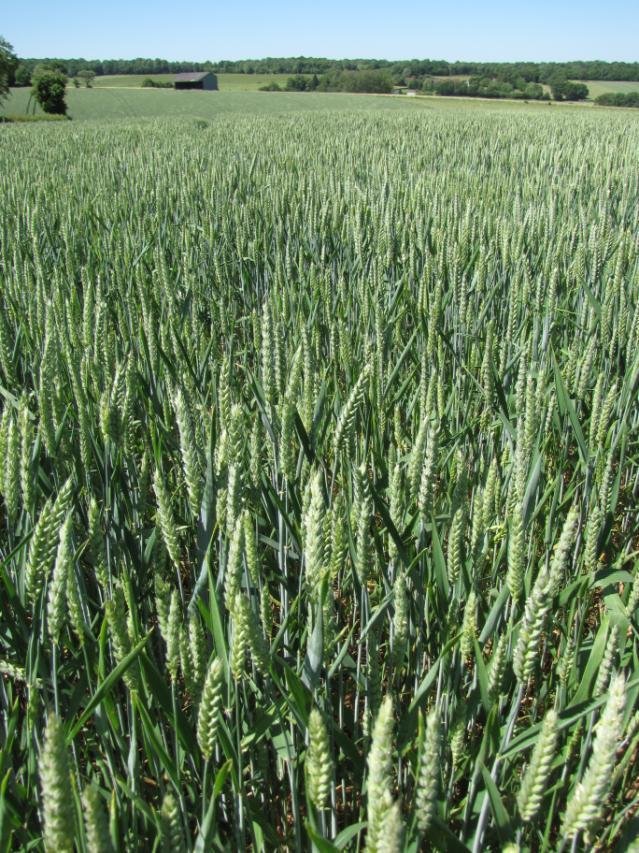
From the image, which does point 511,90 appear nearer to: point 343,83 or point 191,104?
point 343,83

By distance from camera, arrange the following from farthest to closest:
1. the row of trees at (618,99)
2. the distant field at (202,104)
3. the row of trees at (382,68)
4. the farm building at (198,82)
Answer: the row of trees at (382,68)
the farm building at (198,82)
the row of trees at (618,99)
the distant field at (202,104)

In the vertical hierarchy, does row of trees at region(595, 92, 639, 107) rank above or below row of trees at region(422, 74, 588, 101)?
below

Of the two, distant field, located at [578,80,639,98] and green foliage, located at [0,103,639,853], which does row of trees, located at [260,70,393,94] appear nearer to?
distant field, located at [578,80,639,98]

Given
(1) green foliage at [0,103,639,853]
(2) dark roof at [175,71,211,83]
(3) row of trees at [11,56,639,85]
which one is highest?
(3) row of trees at [11,56,639,85]

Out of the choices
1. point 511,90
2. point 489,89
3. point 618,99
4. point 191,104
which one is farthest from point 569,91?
point 191,104

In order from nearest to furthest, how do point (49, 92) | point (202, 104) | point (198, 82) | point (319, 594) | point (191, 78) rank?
point (319, 594)
point (202, 104)
point (49, 92)
point (198, 82)
point (191, 78)

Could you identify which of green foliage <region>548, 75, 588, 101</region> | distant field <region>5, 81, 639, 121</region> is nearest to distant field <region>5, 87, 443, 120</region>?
distant field <region>5, 81, 639, 121</region>

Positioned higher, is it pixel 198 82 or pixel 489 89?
pixel 198 82

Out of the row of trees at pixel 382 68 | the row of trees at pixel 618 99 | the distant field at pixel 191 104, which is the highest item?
the row of trees at pixel 382 68

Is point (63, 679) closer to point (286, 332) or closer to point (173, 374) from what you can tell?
point (173, 374)

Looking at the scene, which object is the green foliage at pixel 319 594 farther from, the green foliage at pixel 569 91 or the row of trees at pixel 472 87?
the green foliage at pixel 569 91

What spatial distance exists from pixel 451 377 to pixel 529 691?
96 centimetres

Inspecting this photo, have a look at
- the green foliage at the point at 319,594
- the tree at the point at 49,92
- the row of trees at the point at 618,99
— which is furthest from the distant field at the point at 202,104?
the green foliage at the point at 319,594

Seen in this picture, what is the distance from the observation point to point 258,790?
0.77m
